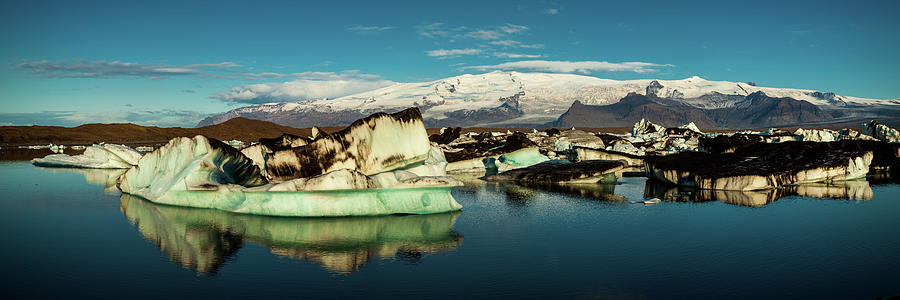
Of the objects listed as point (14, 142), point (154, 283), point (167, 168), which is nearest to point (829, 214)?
point (154, 283)

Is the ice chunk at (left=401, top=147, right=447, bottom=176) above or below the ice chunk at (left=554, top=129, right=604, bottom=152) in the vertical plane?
below

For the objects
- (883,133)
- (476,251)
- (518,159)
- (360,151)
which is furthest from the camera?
(883,133)

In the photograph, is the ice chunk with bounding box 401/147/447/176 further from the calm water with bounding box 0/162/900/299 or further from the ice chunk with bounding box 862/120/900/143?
the ice chunk with bounding box 862/120/900/143

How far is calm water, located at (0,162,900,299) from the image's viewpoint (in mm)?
8797

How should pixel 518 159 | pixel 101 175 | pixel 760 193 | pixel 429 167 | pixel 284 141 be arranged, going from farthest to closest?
pixel 518 159 < pixel 101 175 < pixel 284 141 < pixel 760 193 < pixel 429 167

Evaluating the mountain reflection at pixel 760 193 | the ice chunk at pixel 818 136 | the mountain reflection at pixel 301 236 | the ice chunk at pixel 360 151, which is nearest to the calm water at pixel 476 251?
the mountain reflection at pixel 301 236

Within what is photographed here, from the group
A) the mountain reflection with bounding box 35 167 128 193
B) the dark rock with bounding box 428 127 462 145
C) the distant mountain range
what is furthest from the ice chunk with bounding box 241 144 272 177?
the distant mountain range

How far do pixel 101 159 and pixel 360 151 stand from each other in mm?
25061

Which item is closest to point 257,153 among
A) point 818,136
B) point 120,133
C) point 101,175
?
point 101,175

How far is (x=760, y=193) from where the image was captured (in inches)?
771

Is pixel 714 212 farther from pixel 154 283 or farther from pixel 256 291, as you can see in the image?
pixel 154 283

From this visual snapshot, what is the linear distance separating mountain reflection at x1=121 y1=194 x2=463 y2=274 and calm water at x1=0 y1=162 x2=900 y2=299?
0.05 metres

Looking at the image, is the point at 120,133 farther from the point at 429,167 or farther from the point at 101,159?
the point at 429,167

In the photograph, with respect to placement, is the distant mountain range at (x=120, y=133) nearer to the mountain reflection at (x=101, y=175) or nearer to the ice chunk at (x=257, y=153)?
the mountain reflection at (x=101, y=175)
